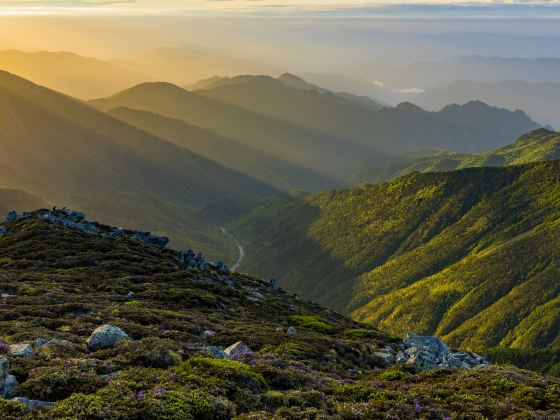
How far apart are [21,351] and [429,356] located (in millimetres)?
42342

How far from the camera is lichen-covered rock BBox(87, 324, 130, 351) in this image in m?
34.7

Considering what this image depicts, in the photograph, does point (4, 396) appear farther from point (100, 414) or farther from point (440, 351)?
point (440, 351)

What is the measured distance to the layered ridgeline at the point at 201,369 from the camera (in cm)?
2484

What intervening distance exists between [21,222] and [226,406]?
381 ft

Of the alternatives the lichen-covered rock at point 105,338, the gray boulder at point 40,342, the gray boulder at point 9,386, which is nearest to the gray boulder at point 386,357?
the lichen-covered rock at point 105,338

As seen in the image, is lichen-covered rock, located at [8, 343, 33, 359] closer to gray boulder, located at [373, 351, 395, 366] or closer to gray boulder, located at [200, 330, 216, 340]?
gray boulder, located at [200, 330, 216, 340]

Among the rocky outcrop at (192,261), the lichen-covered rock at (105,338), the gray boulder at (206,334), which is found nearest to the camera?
the lichen-covered rock at (105,338)

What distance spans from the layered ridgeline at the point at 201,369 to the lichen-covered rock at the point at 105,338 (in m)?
0.07

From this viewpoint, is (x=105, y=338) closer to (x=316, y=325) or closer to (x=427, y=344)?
(x=316, y=325)

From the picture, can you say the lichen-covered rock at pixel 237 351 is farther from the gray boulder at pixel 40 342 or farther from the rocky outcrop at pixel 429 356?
the rocky outcrop at pixel 429 356

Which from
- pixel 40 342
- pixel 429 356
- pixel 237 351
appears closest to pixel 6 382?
pixel 40 342

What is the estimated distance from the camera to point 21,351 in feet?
102

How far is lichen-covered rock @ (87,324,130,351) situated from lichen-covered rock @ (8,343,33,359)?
4.00 metres

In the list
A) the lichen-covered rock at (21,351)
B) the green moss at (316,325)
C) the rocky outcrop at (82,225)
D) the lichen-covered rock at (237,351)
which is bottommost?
the green moss at (316,325)
